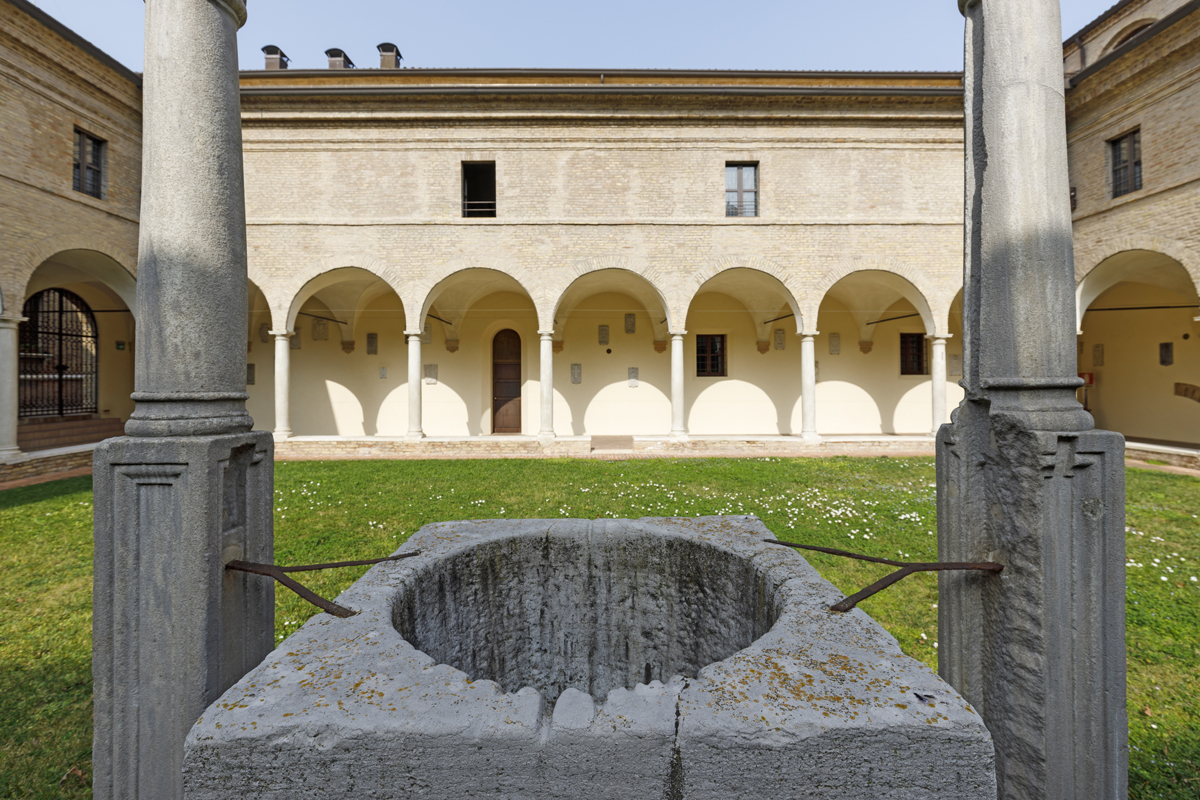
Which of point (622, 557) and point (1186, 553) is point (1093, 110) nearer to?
point (1186, 553)

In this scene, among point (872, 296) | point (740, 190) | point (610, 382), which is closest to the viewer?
point (740, 190)

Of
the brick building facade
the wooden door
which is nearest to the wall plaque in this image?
the brick building facade

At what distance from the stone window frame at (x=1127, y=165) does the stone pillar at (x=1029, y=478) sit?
1418 cm

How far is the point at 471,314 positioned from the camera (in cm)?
1622

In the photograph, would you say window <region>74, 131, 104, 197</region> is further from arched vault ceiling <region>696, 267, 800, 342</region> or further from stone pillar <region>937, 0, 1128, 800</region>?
stone pillar <region>937, 0, 1128, 800</region>

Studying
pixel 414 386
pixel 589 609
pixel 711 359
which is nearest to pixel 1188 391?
pixel 711 359

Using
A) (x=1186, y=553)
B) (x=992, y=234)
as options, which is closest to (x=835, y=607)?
(x=992, y=234)

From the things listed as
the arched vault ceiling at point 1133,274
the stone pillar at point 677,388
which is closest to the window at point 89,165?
the stone pillar at point 677,388

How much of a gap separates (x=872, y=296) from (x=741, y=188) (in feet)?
17.4

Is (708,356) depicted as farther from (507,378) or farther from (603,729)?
(603,729)

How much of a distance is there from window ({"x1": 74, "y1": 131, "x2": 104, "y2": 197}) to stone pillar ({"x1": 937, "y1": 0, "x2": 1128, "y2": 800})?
16277 mm

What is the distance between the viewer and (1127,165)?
38.8 ft

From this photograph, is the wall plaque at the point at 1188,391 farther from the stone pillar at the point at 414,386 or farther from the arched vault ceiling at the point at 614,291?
the stone pillar at the point at 414,386

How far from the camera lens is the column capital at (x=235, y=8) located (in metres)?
1.87
